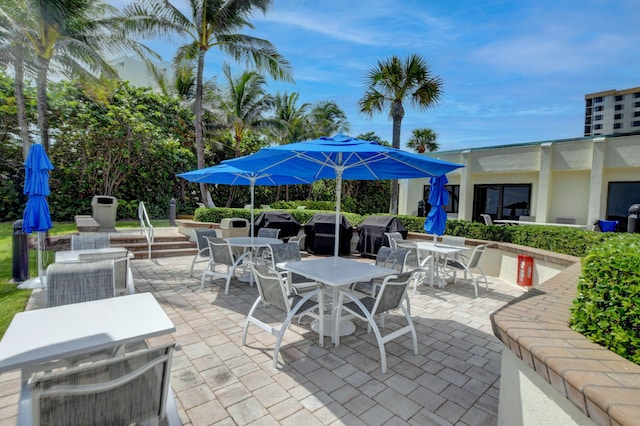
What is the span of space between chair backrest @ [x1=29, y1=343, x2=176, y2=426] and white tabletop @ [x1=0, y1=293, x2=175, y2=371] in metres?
0.42

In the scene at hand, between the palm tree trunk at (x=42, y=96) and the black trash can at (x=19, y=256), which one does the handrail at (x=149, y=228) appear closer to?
the black trash can at (x=19, y=256)

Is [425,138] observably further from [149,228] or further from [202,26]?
[149,228]

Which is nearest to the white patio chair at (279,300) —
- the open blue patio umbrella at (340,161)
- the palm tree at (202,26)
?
the open blue patio umbrella at (340,161)

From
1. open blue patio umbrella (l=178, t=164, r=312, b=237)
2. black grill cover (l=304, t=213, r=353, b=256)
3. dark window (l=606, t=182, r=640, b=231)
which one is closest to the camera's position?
open blue patio umbrella (l=178, t=164, r=312, b=237)

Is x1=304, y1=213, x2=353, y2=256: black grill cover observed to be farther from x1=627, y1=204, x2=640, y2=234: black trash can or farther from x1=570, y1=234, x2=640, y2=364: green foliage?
x1=570, y1=234, x2=640, y2=364: green foliage

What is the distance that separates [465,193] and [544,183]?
111 inches

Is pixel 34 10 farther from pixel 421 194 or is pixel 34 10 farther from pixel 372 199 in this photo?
pixel 372 199

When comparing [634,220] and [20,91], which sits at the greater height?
[20,91]

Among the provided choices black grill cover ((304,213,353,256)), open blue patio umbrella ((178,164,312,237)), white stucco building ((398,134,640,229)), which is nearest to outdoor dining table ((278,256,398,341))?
open blue patio umbrella ((178,164,312,237))

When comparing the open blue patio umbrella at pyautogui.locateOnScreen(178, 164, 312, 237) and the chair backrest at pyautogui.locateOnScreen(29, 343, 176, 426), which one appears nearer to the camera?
the chair backrest at pyautogui.locateOnScreen(29, 343, 176, 426)

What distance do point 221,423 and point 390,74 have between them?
40.2 feet

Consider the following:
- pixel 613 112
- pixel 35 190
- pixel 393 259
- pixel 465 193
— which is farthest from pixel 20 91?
pixel 613 112

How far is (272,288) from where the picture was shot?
3.55 metres

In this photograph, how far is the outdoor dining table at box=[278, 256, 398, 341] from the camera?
3.69 m
